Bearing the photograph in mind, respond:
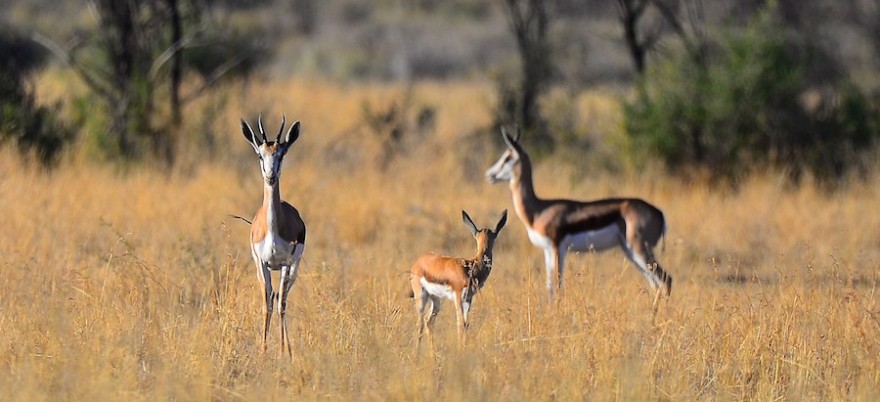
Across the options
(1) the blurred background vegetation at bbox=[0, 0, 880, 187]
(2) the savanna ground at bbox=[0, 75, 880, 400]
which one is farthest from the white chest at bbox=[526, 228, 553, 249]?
(1) the blurred background vegetation at bbox=[0, 0, 880, 187]

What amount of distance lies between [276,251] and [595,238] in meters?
3.17

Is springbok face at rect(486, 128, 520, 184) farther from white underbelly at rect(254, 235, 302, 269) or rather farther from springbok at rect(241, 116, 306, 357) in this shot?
white underbelly at rect(254, 235, 302, 269)

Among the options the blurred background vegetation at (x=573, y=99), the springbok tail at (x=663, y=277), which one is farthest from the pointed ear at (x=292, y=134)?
the blurred background vegetation at (x=573, y=99)

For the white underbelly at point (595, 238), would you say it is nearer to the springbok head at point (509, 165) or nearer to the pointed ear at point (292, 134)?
the springbok head at point (509, 165)

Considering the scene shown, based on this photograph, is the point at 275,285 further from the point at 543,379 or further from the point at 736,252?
the point at 736,252

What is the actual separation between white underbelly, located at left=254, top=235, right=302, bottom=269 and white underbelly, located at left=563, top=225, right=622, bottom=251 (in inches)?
115

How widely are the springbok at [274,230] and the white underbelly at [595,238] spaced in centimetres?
278

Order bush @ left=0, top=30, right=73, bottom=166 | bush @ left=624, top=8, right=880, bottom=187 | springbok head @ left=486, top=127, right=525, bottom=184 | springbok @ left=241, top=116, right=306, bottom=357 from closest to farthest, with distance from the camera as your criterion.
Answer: springbok @ left=241, top=116, right=306, bottom=357 < springbok head @ left=486, top=127, right=525, bottom=184 < bush @ left=0, top=30, right=73, bottom=166 < bush @ left=624, top=8, right=880, bottom=187

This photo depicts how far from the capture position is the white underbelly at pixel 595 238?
9.14 m

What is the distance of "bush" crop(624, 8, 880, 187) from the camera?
14.7 meters

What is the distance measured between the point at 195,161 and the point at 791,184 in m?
6.79

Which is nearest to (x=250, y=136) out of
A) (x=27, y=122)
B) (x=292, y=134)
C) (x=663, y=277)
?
(x=292, y=134)

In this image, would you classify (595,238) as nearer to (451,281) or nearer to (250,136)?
(451,281)

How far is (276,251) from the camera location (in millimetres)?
6609
